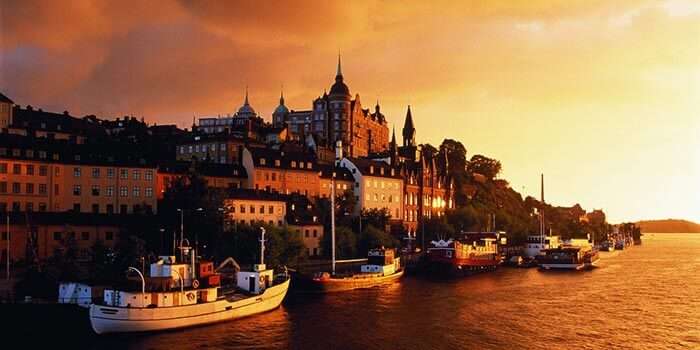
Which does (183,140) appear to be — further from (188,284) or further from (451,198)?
(188,284)

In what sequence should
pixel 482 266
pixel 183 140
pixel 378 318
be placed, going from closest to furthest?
pixel 378 318 → pixel 482 266 → pixel 183 140

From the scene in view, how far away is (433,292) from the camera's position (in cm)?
7800

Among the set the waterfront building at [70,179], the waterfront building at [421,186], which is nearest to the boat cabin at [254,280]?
the waterfront building at [70,179]

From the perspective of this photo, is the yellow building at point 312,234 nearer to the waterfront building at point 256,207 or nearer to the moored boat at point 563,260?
the waterfront building at point 256,207

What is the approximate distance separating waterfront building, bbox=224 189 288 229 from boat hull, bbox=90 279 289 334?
117 feet

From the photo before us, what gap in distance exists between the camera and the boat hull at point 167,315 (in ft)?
159

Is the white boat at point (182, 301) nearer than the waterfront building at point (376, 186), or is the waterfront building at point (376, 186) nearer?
the white boat at point (182, 301)

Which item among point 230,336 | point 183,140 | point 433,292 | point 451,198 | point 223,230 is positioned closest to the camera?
point 230,336

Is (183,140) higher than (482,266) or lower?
higher

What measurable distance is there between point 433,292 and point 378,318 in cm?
2144

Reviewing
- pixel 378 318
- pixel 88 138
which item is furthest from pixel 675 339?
pixel 88 138

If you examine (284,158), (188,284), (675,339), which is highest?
(284,158)

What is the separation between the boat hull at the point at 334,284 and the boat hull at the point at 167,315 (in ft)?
47.5

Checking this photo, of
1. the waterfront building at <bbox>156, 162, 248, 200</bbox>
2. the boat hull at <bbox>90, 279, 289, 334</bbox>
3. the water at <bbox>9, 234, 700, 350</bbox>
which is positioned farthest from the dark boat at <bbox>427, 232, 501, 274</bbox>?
the boat hull at <bbox>90, 279, 289, 334</bbox>
